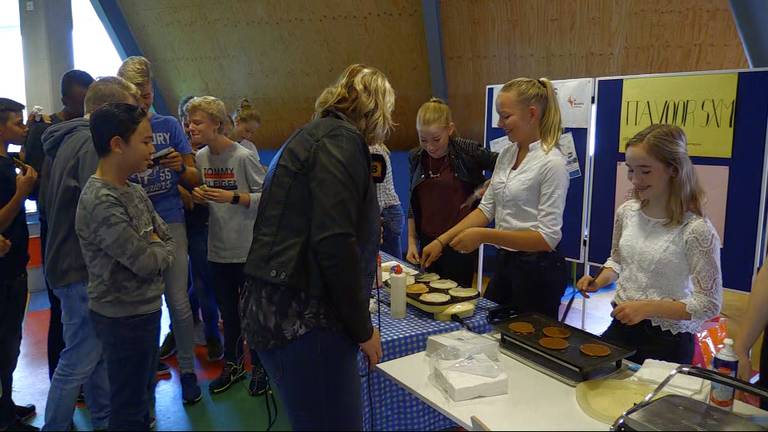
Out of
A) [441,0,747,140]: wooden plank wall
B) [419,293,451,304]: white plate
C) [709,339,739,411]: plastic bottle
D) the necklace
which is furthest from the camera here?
[441,0,747,140]: wooden plank wall

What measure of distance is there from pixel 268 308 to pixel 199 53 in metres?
3.72

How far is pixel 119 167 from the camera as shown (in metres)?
1.20

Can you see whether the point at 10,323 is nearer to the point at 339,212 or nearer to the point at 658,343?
the point at 339,212

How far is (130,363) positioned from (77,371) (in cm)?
33

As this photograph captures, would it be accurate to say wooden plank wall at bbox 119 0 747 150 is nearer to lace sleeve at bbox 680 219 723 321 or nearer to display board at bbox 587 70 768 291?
display board at bbox 587 70 768 291

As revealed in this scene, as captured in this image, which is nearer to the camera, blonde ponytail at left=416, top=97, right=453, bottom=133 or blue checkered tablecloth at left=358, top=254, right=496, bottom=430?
blue checkered tablecloth at left=358, top=254, right=496, bottom=430

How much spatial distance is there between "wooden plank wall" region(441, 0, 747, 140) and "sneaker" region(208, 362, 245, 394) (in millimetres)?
2884

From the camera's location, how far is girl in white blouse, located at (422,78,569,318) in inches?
67.6

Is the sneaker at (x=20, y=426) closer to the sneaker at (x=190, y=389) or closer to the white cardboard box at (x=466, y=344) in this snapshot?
the sneaker at (x=190, y=389)

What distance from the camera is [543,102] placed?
1766mm

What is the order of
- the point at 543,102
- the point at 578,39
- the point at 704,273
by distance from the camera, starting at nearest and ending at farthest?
the point at 704,273 → the point at 543,102 → the point at 578,39

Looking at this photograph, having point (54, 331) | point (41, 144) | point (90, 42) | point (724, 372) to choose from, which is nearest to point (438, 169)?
point (724, 372)

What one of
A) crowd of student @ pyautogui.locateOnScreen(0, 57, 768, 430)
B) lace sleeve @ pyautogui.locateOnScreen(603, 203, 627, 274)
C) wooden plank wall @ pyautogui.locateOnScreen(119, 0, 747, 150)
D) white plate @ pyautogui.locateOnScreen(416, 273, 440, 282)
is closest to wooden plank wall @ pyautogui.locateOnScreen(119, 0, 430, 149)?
wooden plank wall @ pyautogui.locateOnScreen(119, 0, 747, 150)

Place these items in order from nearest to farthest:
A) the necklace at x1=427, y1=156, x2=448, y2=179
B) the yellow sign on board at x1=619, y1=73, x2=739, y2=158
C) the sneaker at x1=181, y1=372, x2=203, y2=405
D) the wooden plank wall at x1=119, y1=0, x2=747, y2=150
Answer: the sneaker at x1=181, y1=372, x2=203, y2=405 < the necklace at x1=427, y1=156, x2=448, y2=179 < the yellow sign on board at x1=619, y1=73, x2=739, y2=158 < the wooden plank wall at x1=119, y1=0, x2=747, y2=150
